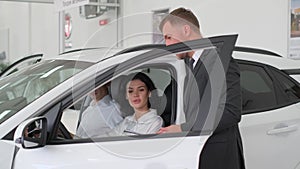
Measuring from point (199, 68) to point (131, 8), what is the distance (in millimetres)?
6255

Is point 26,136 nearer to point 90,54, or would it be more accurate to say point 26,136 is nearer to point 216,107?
point 90,54

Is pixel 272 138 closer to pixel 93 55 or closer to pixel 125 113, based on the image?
pixel 125 113

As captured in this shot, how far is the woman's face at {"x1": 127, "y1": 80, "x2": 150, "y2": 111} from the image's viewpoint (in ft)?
7.37

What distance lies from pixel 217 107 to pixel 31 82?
99 cm

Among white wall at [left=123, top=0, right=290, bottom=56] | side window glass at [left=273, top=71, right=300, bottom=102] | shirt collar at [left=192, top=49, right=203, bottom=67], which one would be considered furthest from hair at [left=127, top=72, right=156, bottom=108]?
white wall at [left=123, top=0, right=290, bottom=56]

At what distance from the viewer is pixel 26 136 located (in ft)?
5.99

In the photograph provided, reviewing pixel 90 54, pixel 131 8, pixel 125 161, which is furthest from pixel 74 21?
pixel 125 161

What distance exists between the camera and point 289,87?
2586 mm

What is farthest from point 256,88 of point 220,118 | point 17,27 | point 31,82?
point 17,27

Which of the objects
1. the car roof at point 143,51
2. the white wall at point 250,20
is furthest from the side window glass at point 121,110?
the white wall at point 250,20

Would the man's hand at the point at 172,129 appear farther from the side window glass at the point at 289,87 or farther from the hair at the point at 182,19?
the side window glass at the point at 289,87

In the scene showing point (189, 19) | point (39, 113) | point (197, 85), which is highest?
point (189, 19)

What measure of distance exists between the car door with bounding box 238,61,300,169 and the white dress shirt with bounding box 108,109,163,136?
0.44 m

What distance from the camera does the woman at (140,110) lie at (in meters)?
2.16
